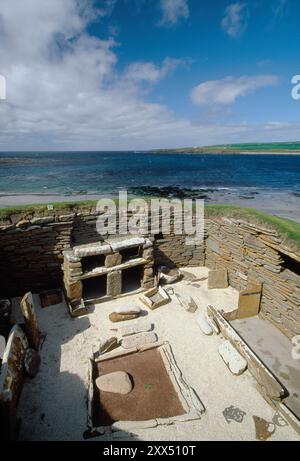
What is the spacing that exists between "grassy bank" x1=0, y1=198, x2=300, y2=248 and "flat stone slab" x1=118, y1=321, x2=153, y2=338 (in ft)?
16.1

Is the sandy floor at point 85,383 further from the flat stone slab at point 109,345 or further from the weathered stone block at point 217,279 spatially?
the weathered stone block at point 217,279

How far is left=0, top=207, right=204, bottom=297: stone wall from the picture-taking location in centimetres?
825

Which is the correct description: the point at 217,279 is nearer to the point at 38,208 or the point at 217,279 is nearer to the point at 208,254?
the point at 208,254

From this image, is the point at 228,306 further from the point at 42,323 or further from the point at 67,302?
the point at 42,323

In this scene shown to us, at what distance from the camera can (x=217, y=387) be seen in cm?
564

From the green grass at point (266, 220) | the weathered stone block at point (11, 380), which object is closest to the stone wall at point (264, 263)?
the green grass at point (266, 220)

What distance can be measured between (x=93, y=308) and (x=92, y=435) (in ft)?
12.3

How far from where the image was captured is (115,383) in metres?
5.60

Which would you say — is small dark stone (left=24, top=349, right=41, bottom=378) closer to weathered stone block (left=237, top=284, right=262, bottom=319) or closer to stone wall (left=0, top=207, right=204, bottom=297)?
stone wall (left=0, top=207, right=204, bottom=297)

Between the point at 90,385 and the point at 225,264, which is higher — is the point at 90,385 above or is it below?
below

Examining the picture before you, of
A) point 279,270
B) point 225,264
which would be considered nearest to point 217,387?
point 279,270

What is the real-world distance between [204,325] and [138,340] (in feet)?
6.35

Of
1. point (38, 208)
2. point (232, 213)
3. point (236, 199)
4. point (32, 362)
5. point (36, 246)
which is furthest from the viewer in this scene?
point (236, 199)

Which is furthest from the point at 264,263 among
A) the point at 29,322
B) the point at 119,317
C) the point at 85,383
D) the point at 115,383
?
the point at 29,322
